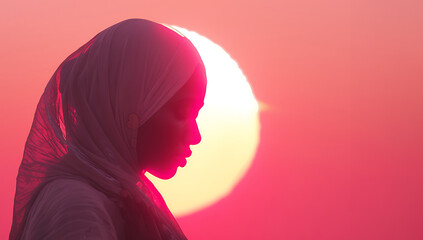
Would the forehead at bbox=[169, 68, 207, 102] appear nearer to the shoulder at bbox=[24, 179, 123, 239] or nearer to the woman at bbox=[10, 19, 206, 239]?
the woman at bbox=[10, 19, 206, 239]

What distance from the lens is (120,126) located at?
1.79 m

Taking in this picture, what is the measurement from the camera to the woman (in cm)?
163

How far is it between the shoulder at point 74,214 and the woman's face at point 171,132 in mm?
355

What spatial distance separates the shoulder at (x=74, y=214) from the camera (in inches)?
53.2

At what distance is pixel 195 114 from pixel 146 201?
490mm

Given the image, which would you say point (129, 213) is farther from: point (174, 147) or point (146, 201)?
point (174, 147)

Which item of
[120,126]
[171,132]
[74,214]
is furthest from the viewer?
[171,132]

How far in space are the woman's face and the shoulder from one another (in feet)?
1.16

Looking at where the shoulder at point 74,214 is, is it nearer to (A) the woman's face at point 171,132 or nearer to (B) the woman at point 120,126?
(B) the woman at point 120,126

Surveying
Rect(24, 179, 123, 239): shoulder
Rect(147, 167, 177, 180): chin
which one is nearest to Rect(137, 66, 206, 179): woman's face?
Rect(147, 167, 177, 180): chin

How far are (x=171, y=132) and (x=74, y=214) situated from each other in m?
0.62

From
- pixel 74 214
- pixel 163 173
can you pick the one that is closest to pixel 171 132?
pixel 163 173

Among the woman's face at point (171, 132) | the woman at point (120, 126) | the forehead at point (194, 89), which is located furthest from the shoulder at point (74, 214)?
the forehead at point (194, 89)

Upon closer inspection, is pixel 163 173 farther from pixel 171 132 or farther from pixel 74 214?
pixel 74 214
